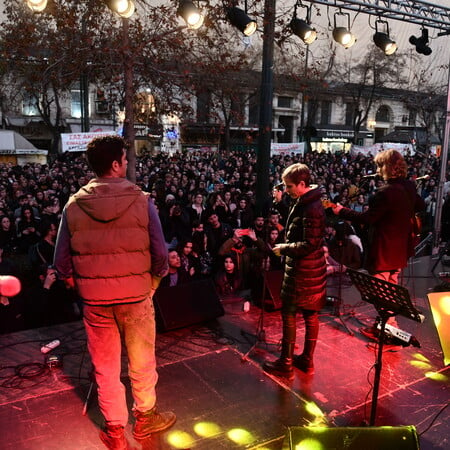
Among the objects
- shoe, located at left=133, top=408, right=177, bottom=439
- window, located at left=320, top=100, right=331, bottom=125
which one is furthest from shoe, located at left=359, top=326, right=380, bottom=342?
window, located at left=320, top=100, right=331, bottom=125

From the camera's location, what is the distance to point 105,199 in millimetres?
2414

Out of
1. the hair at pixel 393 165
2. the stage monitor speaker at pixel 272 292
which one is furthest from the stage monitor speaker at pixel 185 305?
the hair at pixel 393 165

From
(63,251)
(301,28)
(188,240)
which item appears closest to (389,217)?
(63,251)

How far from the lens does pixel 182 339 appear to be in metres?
4.55

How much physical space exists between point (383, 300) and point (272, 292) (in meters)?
2.59

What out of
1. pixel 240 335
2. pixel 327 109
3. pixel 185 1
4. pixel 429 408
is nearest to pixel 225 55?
pixel 185 1

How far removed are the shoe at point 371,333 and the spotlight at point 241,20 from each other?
15.3 feet

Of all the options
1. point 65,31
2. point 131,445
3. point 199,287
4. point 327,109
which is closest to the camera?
point 131,445

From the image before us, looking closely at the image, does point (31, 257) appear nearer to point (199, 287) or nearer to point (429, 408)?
point (199, 287)

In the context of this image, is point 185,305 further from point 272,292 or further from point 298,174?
point 298,174

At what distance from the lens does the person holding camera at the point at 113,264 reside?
244 centimetres

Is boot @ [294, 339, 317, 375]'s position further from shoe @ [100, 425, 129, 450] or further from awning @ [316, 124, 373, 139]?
awning @ [316, 124, 373, 139]

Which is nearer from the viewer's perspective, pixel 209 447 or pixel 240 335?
pixel 209 447

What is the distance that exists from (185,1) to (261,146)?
3.42 meters
